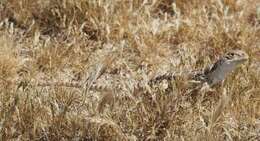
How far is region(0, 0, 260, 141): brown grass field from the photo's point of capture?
466cm

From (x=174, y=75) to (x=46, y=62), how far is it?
1260 millimetres

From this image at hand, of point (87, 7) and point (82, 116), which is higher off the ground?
point (87, 7)

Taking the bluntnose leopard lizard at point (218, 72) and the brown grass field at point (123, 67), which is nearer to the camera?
the brown grass field at point (123, 67)

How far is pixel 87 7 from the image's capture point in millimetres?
6367

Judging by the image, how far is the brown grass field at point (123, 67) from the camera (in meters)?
4.66

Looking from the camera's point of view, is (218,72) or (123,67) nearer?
(218,72)

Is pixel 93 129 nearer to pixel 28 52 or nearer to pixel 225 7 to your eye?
pixel 28 52

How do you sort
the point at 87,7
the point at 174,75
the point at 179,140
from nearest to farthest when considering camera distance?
the point at 179,140 → the point at 174,75 → the point at 87,7

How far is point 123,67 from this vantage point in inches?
239

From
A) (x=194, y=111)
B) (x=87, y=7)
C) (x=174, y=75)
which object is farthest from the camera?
(x=87, y=7)

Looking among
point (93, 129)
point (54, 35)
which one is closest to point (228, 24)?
point (54, 35)

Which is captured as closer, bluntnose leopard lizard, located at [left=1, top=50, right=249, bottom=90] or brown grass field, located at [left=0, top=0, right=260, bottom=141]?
brown grass field, located at [left=0, top=0, right=260, bottom=141]

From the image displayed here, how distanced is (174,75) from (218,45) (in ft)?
3.21

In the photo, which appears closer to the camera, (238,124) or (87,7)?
(238,124)
